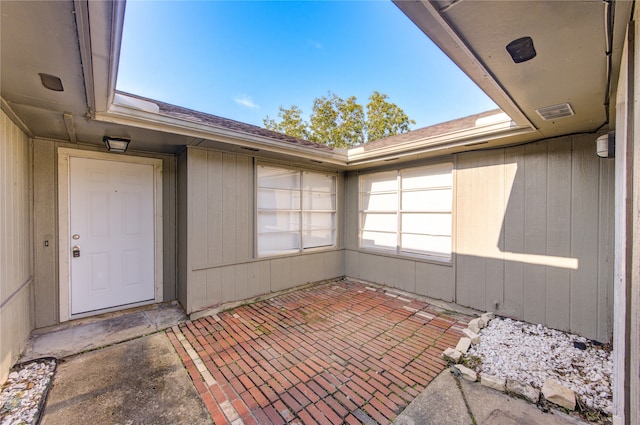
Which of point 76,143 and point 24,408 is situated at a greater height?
point 76,143

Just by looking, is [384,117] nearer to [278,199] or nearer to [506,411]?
[278,199]

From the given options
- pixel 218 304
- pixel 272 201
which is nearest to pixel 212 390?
pixel 218 304

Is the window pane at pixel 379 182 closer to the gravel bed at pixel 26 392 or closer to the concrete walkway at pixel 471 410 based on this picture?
the concrete walkway at pixel 471 410

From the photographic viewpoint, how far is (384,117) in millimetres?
15945

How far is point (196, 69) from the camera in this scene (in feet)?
33.5

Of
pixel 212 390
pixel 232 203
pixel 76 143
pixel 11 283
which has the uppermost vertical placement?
pixel 76 143

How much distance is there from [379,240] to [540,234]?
2.55m

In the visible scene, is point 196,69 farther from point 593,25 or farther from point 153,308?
point 593,25

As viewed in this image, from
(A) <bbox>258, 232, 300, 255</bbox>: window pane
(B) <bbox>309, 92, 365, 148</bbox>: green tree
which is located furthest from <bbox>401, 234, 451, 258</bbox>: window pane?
(B) <bbox>309, 92, 365, 148</bbox>: green tree

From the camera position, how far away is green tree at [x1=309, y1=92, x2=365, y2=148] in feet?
54.3

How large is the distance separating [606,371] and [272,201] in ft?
14.9

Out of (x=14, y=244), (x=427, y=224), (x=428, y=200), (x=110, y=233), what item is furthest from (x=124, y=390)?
(x=428, y=200)

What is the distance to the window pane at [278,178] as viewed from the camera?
4590 mm

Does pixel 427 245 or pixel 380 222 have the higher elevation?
pixel 380 222
